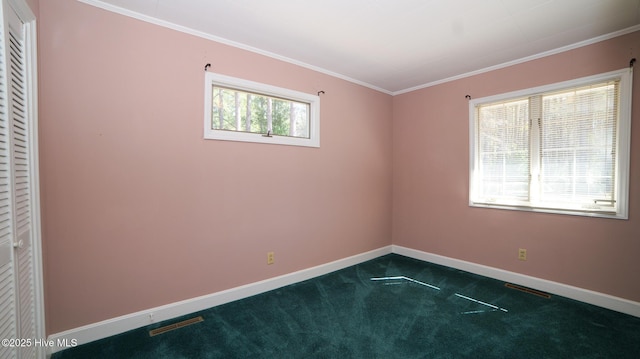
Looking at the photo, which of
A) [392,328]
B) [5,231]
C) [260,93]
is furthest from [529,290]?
[5,231]

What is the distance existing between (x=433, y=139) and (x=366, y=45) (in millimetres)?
1773

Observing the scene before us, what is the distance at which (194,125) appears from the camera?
2609 millimetres

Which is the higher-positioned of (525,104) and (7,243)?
(525,104)

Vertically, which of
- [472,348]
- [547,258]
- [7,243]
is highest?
[7,243]

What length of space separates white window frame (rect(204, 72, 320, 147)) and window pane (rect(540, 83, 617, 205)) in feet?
8.29

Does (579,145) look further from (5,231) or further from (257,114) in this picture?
(5,231)

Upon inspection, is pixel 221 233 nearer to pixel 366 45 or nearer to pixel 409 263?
pixel 366 45

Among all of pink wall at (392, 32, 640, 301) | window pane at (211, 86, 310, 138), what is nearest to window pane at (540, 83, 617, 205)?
pink wall at (392, 32, 640, 301)

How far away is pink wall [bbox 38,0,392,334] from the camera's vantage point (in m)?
2.05

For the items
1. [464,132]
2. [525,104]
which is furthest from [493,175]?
[525,104]

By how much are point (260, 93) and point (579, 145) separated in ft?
10.8

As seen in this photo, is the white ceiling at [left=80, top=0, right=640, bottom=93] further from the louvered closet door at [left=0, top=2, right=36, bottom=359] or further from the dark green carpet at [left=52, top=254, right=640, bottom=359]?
the dark green carpet at [left=52, top=254, right=640, bottom=359]

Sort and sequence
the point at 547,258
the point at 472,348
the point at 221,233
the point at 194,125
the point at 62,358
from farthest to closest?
the point at 547,258 < the point at 221,233 < the point at 194,125 < the point at 472,348 < the point at 62,358

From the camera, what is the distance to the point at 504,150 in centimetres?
341
